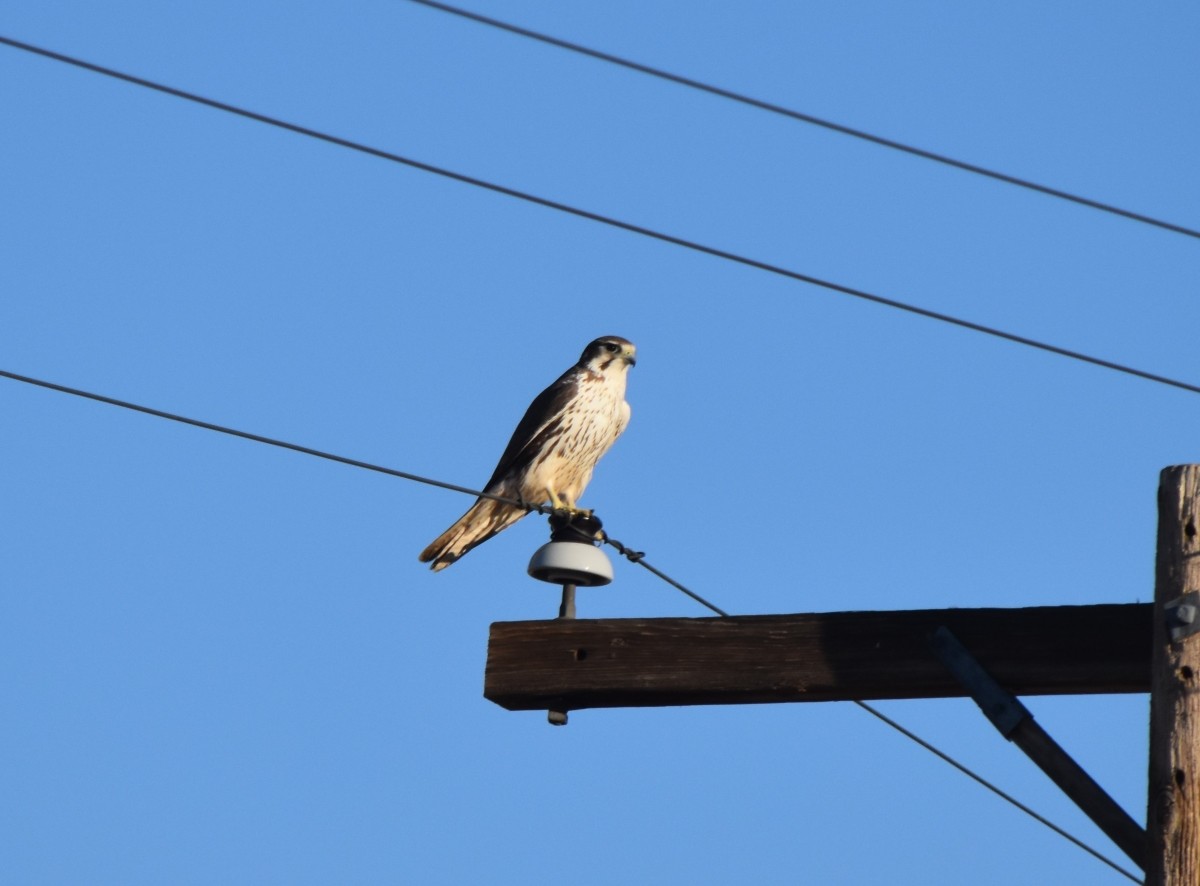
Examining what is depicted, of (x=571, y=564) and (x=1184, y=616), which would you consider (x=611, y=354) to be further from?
(x=1184, y=616)

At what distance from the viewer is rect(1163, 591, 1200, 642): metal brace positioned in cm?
398

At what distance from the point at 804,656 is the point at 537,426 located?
148 inches

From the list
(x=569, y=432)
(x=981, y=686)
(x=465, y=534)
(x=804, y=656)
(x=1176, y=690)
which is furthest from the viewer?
(x=569, y=432)

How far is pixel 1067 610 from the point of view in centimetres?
477

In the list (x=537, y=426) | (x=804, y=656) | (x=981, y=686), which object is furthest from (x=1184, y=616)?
(x=537, y=426)

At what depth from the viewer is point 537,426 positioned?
863 cm

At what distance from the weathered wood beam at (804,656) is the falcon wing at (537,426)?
3135 mm

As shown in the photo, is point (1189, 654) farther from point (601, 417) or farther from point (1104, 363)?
point (601, 417)

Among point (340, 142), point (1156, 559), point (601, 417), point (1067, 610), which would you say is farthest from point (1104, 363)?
point (601, 417)

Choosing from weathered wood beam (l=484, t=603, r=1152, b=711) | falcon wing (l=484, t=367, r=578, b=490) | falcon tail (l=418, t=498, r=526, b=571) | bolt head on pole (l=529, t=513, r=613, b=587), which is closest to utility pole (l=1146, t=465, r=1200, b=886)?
weathered wood beam (l=484, t=603, r=1152, b=711)

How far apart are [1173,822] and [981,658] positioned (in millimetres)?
1010

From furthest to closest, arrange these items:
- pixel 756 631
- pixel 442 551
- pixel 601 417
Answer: pixel 601 417 → pixel 442 551 → pixel 756 631

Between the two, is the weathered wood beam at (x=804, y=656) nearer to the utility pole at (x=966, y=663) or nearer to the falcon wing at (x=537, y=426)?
the utility pole at (x=966, y=663)

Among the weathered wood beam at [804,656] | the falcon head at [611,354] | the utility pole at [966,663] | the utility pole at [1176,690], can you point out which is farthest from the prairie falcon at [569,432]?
the utility pole at [1176,690]
